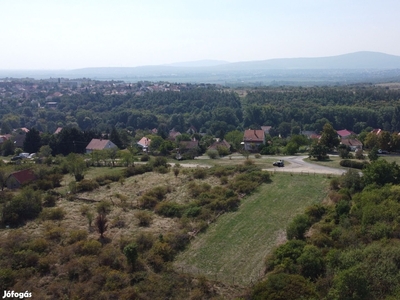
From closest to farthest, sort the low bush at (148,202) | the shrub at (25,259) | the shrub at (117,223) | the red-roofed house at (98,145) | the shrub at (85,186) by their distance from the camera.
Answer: the shrub at (25,259) < the shrub at (117,223) < the low bush at (148,202) < the shrub at (85,186) < the red-roofed house at (98,145)

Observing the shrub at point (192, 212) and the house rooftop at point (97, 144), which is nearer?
the shrub at point (192, 212)

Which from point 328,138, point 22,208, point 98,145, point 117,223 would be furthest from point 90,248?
point 98,145

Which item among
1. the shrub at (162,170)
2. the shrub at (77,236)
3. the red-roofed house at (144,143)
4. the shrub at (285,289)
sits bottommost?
the red-roofed house at (144,143)

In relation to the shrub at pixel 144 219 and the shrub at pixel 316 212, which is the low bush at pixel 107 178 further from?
the shrub at pixel 316 212

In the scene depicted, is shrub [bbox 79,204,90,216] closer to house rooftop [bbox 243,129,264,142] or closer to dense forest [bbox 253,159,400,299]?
dense forest [bbox 253,159,400,299]

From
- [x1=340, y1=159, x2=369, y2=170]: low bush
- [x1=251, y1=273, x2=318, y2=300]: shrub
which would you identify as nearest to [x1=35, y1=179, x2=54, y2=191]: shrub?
[x1=251, y1=273, x2=318, y2=300]: shrub

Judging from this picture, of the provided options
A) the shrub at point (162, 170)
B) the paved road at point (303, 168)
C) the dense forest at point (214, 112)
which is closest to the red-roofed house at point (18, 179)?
the shrub at point (162, 170)

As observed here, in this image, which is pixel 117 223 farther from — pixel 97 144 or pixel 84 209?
pixel 97 144
